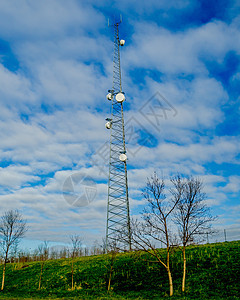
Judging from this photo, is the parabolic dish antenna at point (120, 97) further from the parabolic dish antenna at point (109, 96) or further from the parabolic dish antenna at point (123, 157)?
the parabolic dish antenna at point (123, 157)

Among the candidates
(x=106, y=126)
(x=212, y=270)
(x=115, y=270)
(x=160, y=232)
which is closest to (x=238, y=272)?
(x=212, y=270)

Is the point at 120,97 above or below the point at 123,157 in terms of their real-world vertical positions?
above

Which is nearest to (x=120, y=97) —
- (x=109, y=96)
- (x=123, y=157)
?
(x=109, y=96)

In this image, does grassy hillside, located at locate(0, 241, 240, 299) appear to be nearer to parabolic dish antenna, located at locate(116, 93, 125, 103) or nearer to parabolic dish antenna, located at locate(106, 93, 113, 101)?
parabolic dish antenna, located at locate(116, 93, 125, 103)

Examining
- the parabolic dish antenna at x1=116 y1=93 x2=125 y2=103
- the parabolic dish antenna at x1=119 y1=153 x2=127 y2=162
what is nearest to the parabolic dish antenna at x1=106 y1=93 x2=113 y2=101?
the parabolic dish antenna at x1=116 y1=93 x2=125 y2=103

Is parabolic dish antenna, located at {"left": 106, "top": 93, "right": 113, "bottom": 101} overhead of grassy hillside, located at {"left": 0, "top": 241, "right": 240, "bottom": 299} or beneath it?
overhead

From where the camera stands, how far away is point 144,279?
927 inches

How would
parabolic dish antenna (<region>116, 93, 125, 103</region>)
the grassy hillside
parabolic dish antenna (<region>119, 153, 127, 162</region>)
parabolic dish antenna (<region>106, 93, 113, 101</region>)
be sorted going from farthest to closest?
parabolic dish antenna (<region>106, 93, 113, 101</region>), parabolic dish antenna (<region>116, 93, 125, 103</region>), parabolic dish antenna (<region>119, 153, 127, 162</region>), the grassy hillside

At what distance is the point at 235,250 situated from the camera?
2453cm

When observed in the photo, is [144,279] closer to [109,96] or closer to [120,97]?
[120,97]

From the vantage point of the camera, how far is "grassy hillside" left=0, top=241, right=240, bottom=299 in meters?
18.5

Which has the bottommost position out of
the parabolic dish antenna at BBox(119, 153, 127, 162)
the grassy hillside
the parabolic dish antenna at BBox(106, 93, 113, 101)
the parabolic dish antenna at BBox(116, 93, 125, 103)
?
the grassy hillside

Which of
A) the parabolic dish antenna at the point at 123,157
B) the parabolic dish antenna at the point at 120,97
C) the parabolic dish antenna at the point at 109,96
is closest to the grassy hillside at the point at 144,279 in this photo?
the parabolic dish antenna at the point at 123,157

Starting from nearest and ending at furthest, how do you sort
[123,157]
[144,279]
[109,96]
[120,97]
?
[144,279], [123,157], [120,97], [109,96]
